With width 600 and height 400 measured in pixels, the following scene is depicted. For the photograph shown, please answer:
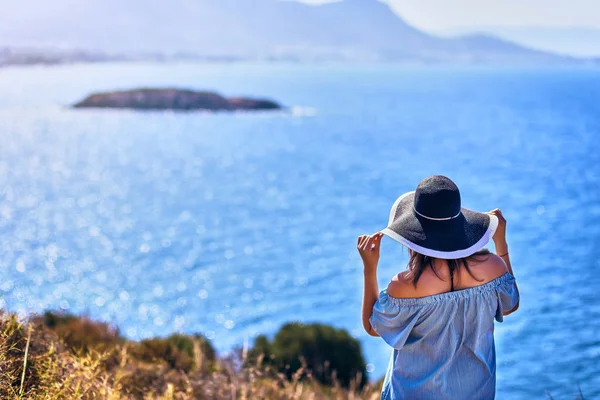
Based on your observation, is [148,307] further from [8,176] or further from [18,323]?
[8,176]

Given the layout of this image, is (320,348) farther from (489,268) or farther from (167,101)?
(167,101)

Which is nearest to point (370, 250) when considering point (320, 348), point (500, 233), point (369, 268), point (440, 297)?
point (369, 268)

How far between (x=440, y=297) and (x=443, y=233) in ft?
0.89

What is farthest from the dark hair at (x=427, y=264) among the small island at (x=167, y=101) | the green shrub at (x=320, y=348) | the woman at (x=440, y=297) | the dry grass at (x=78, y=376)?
the small island at (x=167, y=101)

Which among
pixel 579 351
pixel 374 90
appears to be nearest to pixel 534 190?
pixel 579 351

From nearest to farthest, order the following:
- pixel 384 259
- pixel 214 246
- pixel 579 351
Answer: pixel 579 351
pixel 384 259
pixel 214 246

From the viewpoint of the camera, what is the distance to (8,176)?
174ft

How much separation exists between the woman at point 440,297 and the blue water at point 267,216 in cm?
336

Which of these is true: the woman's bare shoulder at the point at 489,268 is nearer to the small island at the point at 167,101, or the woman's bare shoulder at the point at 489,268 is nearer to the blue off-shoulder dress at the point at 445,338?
the blue off-shoulder dress at the point at 445,338

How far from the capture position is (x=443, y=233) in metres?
3.14

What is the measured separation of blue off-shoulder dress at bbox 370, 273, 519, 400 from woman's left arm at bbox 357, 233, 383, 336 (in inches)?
1.2

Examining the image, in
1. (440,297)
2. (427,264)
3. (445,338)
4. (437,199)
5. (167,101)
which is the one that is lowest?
(167,101)

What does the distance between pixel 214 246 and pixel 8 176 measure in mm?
23560

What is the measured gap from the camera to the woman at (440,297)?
314 centimetres
